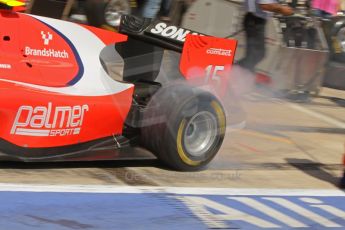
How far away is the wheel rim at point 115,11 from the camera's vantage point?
29.8ft

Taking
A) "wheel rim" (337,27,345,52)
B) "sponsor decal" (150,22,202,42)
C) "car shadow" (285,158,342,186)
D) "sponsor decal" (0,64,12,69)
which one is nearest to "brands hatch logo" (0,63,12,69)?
"sponsor decal" (0,64,12,69)

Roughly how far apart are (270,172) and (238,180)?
47 cm

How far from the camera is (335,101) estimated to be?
999 centimetres

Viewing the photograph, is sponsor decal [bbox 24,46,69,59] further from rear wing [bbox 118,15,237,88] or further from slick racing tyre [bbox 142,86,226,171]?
slick racing tyre [bbox 142,86,226,171]

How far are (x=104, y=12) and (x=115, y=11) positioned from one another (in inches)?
10.9

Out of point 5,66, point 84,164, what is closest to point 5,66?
point 5,66

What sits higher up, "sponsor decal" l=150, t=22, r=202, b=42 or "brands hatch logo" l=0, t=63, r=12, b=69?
"sponsor decal" l=150, t=22, r=202, b=42

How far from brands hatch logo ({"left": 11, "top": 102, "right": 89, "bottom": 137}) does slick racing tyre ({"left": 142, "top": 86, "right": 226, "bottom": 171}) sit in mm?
633

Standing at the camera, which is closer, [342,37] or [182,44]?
[182,44]

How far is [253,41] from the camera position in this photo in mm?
8289

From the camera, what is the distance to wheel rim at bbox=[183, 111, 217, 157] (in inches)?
219

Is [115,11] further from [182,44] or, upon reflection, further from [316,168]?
[316,168]

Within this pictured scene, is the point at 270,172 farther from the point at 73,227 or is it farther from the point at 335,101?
the point at 335,101

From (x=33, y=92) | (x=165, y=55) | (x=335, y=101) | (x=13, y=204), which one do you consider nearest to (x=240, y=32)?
(x=335, y=101)
